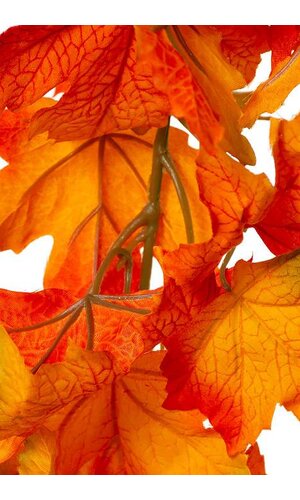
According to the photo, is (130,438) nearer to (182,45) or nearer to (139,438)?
(139,438)

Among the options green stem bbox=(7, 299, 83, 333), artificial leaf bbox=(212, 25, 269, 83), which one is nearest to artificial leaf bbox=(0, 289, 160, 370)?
green stem bbox=(7, 299, 83, 333)

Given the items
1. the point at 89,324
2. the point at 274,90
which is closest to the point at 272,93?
the point at 274,90

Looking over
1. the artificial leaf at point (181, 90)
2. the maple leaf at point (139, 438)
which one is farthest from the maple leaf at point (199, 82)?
the maple leaf at point (139, 438)

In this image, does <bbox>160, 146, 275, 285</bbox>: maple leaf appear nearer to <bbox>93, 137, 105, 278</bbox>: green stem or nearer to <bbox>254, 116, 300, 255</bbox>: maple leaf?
<bbox>254, 116, 300, 255</bbox>: maple leaf

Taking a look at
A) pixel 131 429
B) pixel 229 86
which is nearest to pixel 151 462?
pixel 131 429

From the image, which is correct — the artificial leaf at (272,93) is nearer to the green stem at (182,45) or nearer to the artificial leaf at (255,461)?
the green stem at (182,45)

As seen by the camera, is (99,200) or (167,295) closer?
(167,295)

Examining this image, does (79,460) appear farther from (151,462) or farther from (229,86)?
(229,86)
